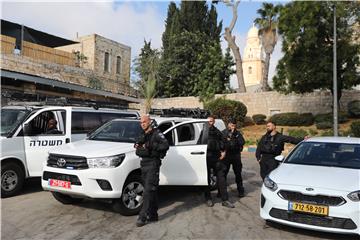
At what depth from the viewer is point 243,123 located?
26125mm

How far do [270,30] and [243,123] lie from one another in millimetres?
10263

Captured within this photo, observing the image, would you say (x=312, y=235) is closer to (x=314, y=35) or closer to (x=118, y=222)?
(x=118, y=222)

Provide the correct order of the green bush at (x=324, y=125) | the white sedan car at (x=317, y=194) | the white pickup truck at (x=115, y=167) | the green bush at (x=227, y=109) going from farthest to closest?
1. the green bush at (x=227, y=109)
2. the green bush at (x=324, y=125)
3. the white pickup truck at (x=115, y=167)
4. the white sedan car at (x=317, y=194)

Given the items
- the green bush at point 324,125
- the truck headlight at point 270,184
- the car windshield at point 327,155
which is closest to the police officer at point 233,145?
the car windshield at point 327,155

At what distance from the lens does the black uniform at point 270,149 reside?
7.60 metres

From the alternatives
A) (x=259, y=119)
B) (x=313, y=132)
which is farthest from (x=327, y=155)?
(x=259, y=119)

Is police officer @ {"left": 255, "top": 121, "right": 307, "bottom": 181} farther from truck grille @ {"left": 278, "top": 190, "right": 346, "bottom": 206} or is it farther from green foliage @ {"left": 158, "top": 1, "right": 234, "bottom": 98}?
green foliage @ {"left": 158, "top": 1, "right": 234, "bottom": 98}

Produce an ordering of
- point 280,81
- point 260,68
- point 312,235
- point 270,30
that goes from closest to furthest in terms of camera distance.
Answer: point 312,235, point 280,81, point 270,30, point 260,68

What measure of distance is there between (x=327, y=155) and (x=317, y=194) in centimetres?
154

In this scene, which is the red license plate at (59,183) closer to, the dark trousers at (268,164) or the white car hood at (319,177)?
the white car hood at (319,177)

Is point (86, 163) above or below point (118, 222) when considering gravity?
above

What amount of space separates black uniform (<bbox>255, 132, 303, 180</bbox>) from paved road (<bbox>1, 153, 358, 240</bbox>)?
2.66 feet

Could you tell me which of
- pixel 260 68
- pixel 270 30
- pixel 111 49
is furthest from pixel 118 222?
pixel 260 68

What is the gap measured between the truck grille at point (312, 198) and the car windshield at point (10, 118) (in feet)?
18.5
